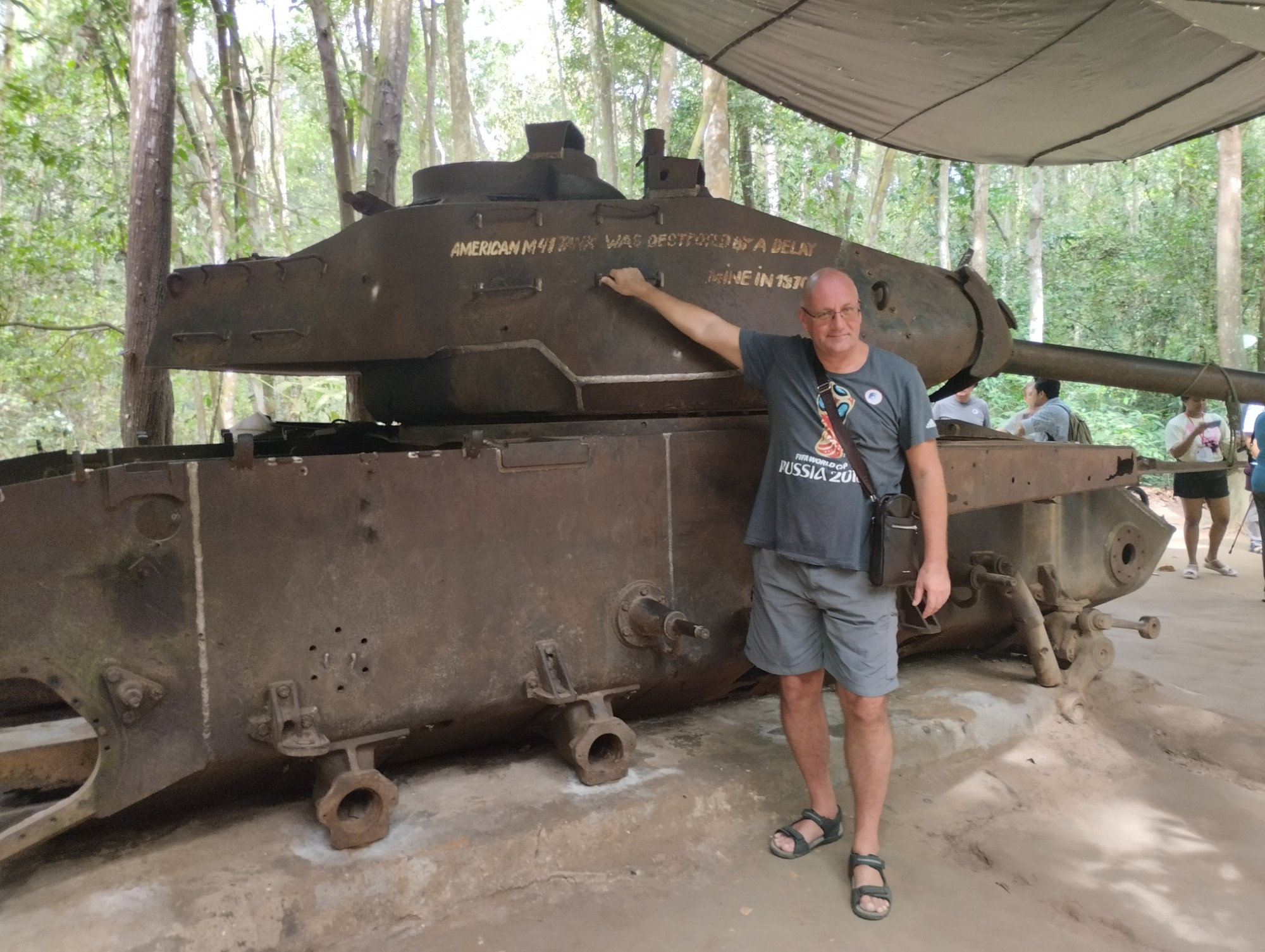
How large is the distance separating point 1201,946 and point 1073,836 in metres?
0.71

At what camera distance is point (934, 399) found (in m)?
4.45

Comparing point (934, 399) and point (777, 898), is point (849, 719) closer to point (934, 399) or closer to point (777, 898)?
point (777, 898)

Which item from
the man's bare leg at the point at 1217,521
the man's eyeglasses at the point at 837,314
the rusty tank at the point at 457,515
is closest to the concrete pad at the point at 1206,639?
the man's bare leg at the point at 1217,521

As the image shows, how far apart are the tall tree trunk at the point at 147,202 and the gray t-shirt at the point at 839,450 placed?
150 inches

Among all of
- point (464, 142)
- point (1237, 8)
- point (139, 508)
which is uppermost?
point (464, 142)

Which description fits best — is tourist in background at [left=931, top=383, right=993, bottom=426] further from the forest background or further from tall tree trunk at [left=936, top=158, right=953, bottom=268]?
tall tree trunk at [left=936, top=158, right=953, bottom=268]

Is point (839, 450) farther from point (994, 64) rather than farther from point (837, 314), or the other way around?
point (994, 64)

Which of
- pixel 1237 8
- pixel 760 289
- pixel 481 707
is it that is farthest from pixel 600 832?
pixel 1237 8

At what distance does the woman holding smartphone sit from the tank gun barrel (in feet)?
12.3

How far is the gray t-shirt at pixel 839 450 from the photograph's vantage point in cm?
294

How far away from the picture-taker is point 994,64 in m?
5.65

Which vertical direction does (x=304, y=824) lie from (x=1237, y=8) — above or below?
below

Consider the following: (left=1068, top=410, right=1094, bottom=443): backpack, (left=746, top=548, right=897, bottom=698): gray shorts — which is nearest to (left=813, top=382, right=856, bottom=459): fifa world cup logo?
(left=746, top=548, right=897, bottom=698): gray shorts

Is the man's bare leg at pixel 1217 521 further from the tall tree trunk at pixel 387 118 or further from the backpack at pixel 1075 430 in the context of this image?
the tall tree trunk at pixel 387 118
